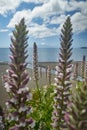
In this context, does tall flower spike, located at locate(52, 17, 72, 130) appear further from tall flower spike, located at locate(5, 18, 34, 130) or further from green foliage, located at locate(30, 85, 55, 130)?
green foliage, located at locate(30, 85, 55, 130)

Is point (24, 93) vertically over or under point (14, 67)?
under

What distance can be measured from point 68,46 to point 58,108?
0.50 metres

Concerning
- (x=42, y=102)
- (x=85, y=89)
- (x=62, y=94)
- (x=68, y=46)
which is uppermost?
(x=68, y=46)

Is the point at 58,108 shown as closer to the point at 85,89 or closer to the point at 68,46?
the point at 68,46

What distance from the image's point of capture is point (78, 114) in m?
1.06

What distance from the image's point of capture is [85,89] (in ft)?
3.75

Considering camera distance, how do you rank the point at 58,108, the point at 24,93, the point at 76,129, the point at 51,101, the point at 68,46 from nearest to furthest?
the point at 76,129 → the point at 24,93 → the point at 68,46 → the point at 58,108 → the point at 51,101

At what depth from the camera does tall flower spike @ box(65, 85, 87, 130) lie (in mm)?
1046

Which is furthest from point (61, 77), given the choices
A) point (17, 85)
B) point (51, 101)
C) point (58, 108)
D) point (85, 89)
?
point (51, 101)

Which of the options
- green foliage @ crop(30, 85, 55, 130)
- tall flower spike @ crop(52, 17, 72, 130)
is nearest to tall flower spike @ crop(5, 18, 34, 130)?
tall flower spike @ crop(52, 17, 72, 130)

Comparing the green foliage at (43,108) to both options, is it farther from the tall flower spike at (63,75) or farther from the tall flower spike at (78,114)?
the tall flower spike at (78,114)

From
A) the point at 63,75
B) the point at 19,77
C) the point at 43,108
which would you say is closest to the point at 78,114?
the point at 19,77

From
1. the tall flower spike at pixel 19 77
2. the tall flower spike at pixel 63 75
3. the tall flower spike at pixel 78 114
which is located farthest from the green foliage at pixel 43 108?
the tall flower spike at pixel 78 114

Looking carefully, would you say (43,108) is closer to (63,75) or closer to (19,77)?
(63,75)
